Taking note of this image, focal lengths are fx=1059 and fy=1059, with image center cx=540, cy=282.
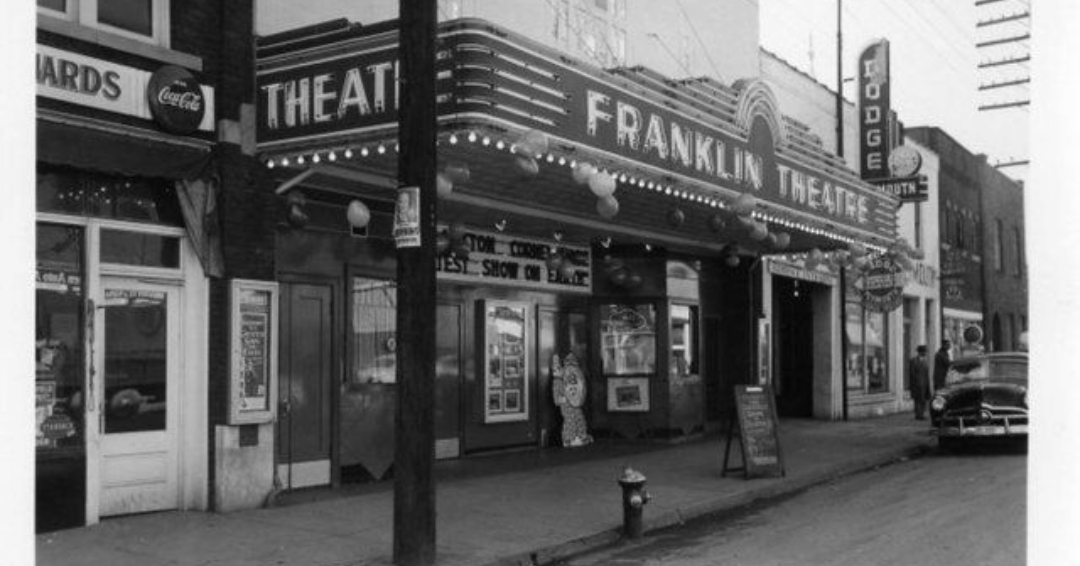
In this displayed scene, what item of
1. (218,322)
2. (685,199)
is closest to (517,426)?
(685,199)

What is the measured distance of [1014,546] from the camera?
8797 millimetres

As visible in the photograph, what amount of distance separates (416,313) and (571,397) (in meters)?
8.97

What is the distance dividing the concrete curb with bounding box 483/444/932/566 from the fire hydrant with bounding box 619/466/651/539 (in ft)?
0.52

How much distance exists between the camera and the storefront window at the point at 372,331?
1248 centimetres

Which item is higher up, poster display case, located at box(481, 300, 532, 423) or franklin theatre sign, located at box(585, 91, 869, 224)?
franklin theatre sign, located at box(585, 91, 869, 224)

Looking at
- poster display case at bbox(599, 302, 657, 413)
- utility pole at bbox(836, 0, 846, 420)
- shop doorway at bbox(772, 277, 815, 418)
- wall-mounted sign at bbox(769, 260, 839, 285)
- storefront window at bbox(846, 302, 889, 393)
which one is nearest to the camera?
poster display case at bbox(599, 302, 657, 413)

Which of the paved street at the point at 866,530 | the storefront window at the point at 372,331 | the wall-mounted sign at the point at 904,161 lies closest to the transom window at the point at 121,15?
the storefront window at the point at 372,331

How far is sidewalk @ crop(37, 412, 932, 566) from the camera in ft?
27.5

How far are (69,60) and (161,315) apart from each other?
2.43 m

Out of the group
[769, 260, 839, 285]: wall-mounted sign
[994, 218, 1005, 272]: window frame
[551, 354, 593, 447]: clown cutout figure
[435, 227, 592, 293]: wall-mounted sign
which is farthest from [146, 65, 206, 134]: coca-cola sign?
[994, 218, 1005, 272]: window frame

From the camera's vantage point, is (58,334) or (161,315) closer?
(58,334)

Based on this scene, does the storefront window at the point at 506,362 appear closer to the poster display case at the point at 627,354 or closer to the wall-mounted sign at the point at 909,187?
the poster display case at the point at 627,354

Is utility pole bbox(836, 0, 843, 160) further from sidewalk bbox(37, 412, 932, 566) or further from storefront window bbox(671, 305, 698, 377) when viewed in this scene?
sidewalk bbox(37, 412, 932, 566)

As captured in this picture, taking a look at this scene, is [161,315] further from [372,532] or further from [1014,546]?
[1014,546]
